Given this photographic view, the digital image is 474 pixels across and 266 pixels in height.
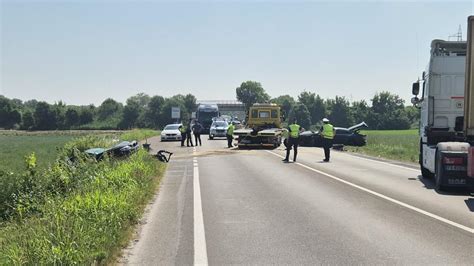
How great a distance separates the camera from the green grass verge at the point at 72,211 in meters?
6.33

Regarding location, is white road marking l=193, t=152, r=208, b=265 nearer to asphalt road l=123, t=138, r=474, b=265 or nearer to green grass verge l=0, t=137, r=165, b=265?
asphalt road l=123, t=138, r=474, b=265

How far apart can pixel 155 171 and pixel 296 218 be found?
27.2 feet

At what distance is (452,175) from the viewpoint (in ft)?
42.4

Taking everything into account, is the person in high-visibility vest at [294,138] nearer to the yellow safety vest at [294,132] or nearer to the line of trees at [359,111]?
the yellow safety vest at [294,132]

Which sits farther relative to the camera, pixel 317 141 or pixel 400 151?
pixel 317 141

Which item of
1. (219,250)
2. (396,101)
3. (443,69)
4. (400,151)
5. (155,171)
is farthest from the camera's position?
(396,101)

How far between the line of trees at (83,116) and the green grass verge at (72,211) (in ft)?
324

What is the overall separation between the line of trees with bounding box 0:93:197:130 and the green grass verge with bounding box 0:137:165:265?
3891 inches

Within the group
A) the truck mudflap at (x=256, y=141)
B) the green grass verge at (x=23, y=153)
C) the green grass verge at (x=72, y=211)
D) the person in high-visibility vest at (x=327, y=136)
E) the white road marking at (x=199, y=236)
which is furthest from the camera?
the truck mudflap at (x=256, y=141)

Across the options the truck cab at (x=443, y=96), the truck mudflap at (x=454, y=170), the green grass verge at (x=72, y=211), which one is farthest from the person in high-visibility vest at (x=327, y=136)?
the truck mudflap at (x=454, y=170)

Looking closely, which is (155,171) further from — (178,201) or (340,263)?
(340,263)

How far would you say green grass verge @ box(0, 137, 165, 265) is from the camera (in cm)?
633

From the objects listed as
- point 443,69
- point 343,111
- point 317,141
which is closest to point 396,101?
point 343,111

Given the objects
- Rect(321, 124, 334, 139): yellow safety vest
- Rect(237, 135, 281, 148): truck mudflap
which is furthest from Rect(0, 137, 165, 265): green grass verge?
Rect(237, 135, 281, 148): truck mudflap
